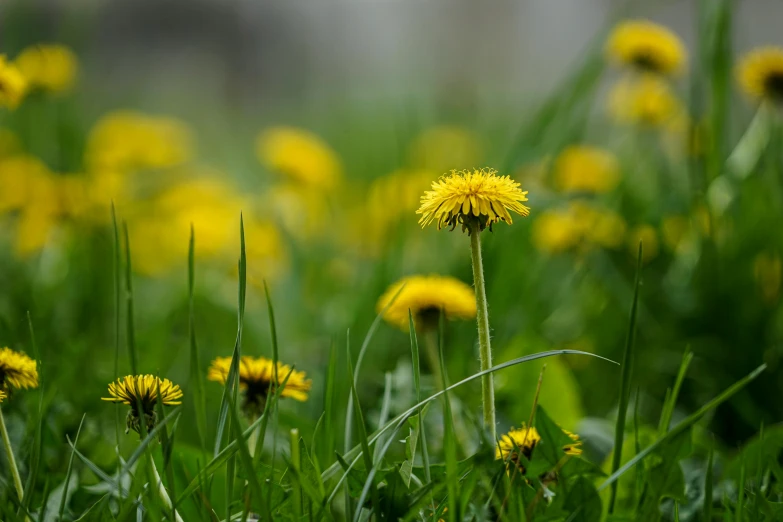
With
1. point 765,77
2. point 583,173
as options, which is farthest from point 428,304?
point 583,173

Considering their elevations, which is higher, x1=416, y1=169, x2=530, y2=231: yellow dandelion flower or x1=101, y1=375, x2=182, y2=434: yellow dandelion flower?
x1=416, y1=169, x2=530, y2=231: yellow dandelion flower

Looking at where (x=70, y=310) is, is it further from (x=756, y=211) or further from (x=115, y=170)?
(x=756, y=211)

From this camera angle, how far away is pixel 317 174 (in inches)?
99.5

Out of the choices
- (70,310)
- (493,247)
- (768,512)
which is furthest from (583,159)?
(768,512)

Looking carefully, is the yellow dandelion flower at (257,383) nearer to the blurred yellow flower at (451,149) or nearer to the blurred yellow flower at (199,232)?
the blurred yellow flower at (199,232)

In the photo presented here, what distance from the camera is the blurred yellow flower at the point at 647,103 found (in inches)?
90.0

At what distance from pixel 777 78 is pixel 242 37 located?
6.76 meters

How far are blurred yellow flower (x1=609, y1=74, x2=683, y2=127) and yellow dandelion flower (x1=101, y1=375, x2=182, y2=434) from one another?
1.76 metres

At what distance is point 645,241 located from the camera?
1.85m

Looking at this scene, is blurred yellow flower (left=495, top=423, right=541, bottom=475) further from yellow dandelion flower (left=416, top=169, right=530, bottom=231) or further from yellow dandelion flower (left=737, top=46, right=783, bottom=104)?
yellow dandelion flower (left=737, top=46, right=783, bottom=104)

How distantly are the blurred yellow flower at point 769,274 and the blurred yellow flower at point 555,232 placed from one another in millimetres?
364

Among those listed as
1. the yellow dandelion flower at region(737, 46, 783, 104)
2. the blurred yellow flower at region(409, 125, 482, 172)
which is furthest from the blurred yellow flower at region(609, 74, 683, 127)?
the blurred yellow flower at region(409, 125, 482, 172)

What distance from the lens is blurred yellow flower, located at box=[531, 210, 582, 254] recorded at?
6.06 ft

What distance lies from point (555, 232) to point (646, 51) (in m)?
0.54
